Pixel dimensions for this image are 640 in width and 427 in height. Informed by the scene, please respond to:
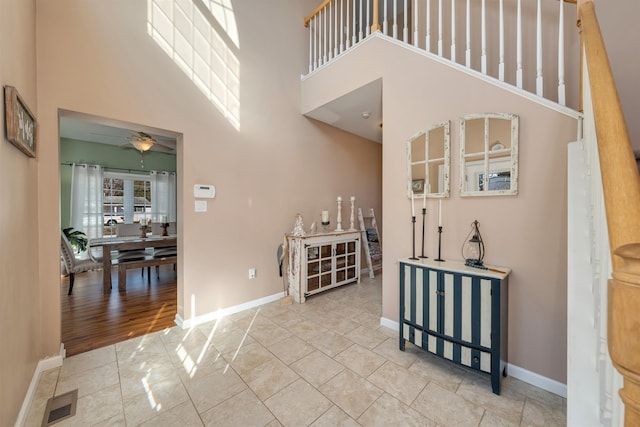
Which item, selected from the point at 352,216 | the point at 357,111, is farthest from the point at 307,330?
the point at 357,111

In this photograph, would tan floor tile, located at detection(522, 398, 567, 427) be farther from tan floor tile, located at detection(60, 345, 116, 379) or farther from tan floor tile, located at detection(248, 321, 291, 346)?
tan floor tile, located at detection(60, 345, 116, 379)

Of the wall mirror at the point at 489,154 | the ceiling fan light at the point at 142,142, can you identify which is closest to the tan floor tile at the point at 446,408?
the wall mirror at the point at 489,154

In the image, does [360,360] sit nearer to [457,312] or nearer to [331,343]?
[331,343]

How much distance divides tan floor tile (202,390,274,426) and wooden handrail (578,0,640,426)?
1.59 m

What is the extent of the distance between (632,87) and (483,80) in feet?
3.54

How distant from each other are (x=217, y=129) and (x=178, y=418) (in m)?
2.55

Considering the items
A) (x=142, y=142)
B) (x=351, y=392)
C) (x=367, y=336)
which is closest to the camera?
(x=351, y=392)

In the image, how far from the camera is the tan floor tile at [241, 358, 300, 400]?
1.69m

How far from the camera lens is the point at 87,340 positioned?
2369 mm

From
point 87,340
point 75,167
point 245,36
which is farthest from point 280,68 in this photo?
point 75,167

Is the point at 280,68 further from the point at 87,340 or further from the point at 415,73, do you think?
the point at 87,340

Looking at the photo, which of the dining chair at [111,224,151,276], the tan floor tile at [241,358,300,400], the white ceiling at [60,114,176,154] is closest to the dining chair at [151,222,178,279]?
the dining chair at [111,224,151,276]

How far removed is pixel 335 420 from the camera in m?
1.45

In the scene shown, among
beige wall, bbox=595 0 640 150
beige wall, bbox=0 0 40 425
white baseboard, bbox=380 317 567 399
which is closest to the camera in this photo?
beige wall, bbox=0 0 40 425
